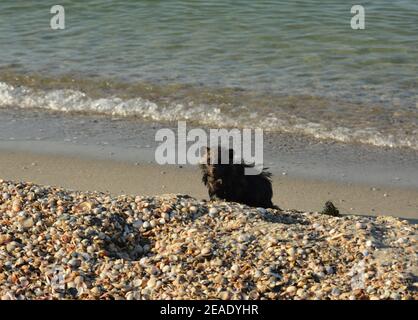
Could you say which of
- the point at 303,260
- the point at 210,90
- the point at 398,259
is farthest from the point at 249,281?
the point at 210,90

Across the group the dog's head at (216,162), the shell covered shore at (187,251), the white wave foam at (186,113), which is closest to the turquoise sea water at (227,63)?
the white wave foam at (186,113)

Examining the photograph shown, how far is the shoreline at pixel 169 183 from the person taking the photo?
27.5 ft

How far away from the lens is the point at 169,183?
888 centimetres

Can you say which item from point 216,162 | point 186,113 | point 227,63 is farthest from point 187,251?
point 227,63

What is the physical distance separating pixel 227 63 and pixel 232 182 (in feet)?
18.9

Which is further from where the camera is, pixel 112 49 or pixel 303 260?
pixel 112 49

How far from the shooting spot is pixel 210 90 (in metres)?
12.1

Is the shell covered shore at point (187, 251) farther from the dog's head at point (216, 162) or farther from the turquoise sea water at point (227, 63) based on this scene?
the turquoise sea water at point (227, 63)

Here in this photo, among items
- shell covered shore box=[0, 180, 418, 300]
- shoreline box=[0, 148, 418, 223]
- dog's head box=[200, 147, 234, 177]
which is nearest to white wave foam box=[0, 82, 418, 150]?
shoreline box=[0, 148, 418, 223]

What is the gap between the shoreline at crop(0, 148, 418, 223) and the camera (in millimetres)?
8367

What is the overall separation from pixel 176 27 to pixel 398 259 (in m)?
9.69

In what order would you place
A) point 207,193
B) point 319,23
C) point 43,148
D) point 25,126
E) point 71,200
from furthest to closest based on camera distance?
1. point 319,23
2. point 25,126
3. point 43,148
4. point 207,193
5. point 71,200

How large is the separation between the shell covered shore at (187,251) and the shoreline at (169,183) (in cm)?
103
